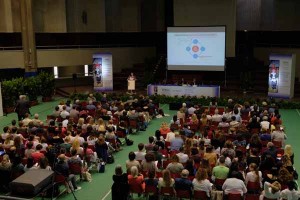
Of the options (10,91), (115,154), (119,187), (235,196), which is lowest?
(115,154)

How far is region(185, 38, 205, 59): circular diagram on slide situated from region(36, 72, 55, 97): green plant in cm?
888

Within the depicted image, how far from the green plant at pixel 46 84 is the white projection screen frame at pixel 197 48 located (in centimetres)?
767

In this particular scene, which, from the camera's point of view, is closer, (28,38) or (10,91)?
(10,91)

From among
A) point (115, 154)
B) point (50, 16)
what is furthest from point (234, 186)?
point (50, 16)

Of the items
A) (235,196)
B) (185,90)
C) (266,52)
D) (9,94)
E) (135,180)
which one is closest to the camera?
(235,196)

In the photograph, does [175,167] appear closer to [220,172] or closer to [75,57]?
[220,172]

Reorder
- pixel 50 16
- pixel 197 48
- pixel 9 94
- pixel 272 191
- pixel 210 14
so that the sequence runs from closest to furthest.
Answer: pixel 272 191, pixel 9 94, pixel 197 48, pixel 210 14, pixel 50 16

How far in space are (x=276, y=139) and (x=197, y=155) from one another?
134 inches

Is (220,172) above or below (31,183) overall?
below

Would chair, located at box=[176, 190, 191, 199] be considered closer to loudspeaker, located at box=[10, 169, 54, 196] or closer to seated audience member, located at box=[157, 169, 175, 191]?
seated audience member, located at box=[157, 169, 175, 191]

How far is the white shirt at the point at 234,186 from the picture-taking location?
873cm

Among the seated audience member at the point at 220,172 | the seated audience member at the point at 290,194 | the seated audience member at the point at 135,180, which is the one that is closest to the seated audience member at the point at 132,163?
the seated audience member at the point at 135,180

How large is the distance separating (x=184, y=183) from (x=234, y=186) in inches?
44.5

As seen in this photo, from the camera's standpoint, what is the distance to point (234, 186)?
8.73 metres
